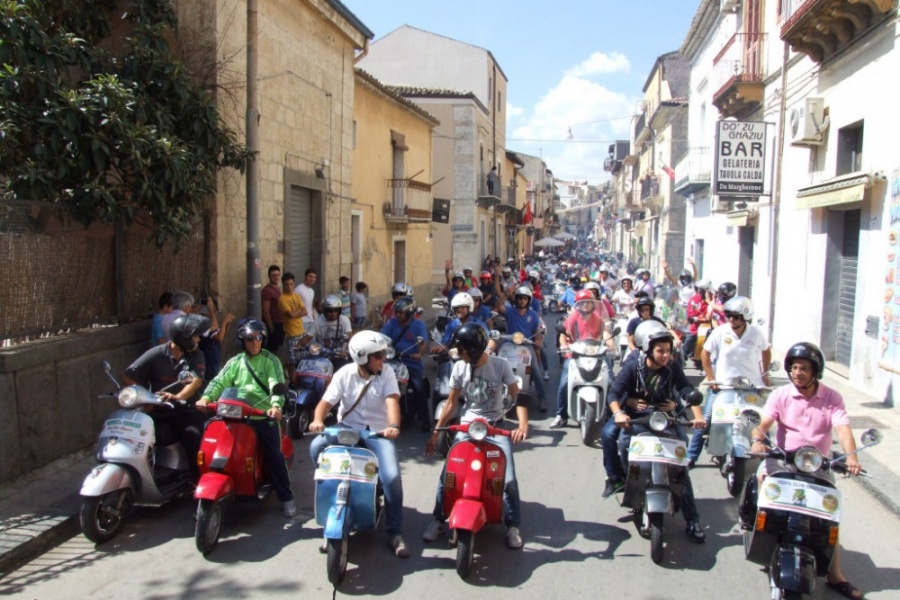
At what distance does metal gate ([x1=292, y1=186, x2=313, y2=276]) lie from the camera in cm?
1215

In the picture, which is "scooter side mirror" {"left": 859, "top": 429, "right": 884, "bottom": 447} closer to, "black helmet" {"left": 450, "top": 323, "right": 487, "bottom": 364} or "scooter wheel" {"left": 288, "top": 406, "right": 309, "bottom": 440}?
"black helmet" {"left": 450, "top": 323, "right": 487, "bottom": 364}

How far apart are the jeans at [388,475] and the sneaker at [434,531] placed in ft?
0.77

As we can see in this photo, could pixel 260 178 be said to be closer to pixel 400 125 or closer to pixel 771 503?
pixel 771 503

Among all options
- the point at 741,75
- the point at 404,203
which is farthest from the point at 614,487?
the point at 404,203

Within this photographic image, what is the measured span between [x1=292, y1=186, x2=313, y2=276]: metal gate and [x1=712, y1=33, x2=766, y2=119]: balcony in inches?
403

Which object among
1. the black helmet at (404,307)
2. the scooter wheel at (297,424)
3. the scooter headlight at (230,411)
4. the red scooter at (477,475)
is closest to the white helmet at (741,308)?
the red scooter at (477,475)

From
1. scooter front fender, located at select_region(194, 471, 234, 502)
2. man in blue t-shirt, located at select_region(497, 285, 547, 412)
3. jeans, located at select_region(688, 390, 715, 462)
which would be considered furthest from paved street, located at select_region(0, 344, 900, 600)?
man in blue t-shirt, located at select_region(497, 285, 547, 412)

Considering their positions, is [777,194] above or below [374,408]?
above

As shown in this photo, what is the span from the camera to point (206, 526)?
16.7 feet

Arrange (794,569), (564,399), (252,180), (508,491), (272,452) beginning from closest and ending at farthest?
(794,569), (508,491), (272,452), (564,399), (252,180)

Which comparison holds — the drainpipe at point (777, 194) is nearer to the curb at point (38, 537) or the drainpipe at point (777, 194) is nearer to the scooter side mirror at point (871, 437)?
the scooter side mirror at point (871, 437)

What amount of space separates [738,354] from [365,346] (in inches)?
146

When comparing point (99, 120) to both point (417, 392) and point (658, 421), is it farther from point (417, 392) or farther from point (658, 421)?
point (658, 421)

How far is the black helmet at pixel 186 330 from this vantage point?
19.0ft
